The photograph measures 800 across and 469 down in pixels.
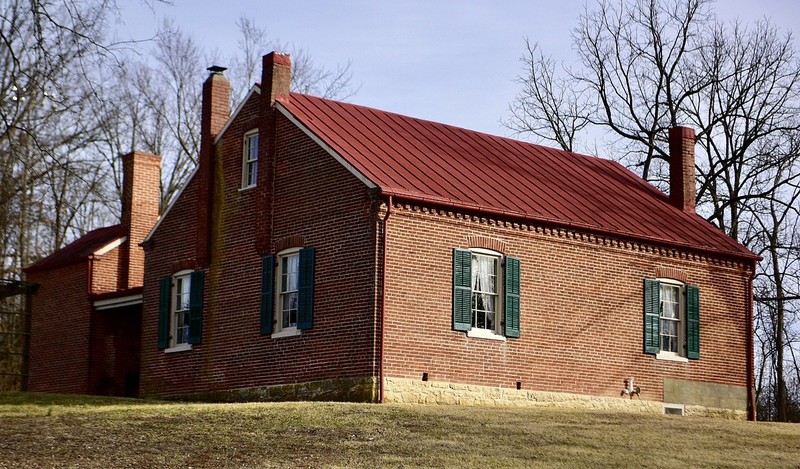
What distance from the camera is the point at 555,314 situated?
93.1 ft

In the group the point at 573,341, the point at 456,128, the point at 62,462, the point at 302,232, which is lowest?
the point at 62,462

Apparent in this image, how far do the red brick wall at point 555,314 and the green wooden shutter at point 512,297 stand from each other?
0.24m

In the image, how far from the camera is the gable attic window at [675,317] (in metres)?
30.4

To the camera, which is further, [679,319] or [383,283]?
[679,319]

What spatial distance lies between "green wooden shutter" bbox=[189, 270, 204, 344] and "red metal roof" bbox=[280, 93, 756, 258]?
4.50 meters

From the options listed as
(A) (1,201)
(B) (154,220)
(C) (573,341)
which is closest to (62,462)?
(A) (1,201)

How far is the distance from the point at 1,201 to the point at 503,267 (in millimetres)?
9899

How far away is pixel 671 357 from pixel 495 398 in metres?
5.64

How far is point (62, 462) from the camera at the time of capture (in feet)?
57.0

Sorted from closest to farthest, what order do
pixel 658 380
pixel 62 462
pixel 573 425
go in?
pixel 62 462, pixel 573 425, pixel 658 380

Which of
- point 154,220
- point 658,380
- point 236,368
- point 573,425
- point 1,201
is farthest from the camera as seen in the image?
point 154,220

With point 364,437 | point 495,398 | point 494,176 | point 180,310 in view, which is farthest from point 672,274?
point 364,437

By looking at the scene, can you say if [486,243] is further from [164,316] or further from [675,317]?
[164,316]

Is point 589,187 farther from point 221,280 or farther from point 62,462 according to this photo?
point 62,462
